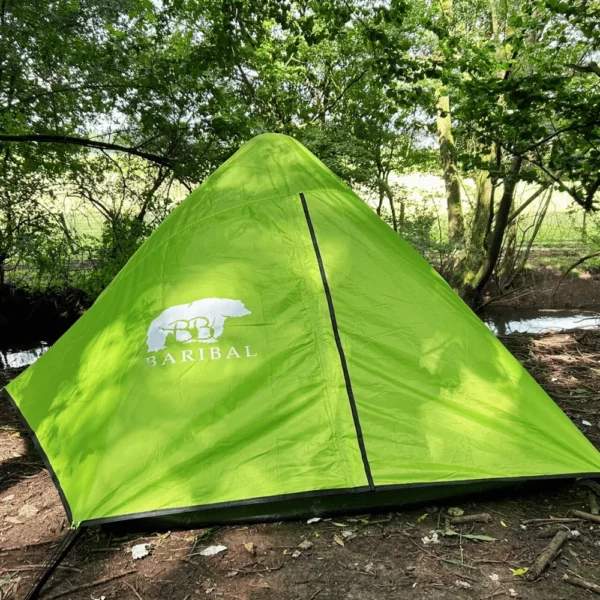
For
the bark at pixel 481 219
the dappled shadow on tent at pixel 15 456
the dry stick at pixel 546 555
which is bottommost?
the dry stick at pixel 546 555

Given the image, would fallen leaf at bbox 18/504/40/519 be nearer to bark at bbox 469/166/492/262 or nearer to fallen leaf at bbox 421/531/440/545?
fallen leaf at bbox 421/531/440/545

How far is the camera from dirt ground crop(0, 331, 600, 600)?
1.98m

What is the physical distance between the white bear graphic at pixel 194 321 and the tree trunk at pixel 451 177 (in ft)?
26.7

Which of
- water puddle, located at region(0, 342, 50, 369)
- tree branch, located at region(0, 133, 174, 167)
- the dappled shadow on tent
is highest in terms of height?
tree branch, located at region(0, 133, 174, 167)

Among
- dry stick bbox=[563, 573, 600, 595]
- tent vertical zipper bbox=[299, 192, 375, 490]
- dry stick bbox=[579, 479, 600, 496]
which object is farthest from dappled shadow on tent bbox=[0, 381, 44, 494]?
dry stick bbox=[579, 479, 600, 496]

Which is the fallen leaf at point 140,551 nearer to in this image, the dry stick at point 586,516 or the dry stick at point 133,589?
the dry stick at point 133,589

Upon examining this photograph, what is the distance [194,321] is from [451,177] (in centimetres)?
890

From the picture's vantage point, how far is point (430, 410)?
102 inches

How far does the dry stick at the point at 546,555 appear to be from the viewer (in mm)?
2008

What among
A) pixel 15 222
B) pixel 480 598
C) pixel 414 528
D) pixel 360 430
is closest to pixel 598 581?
pixel 480 598

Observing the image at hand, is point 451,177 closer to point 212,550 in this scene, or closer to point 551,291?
point 551,291

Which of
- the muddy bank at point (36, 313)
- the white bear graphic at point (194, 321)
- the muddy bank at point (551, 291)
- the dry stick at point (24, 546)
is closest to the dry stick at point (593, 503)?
the white bear graphic at point (194, 321)

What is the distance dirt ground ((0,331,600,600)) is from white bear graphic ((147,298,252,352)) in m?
1.00

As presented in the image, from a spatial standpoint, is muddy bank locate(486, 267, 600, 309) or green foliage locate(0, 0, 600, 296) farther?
muddy bank locate(486, 267, 600, 309)
